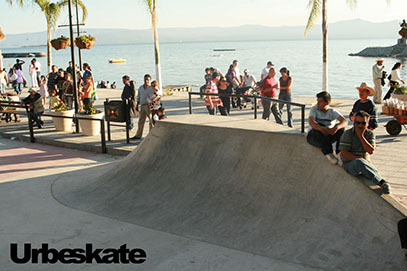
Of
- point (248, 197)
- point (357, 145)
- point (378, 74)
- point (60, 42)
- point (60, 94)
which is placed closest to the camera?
point (357, 145)

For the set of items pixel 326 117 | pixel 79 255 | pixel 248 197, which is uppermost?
pixel 326 117

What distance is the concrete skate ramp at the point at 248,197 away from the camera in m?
6.00

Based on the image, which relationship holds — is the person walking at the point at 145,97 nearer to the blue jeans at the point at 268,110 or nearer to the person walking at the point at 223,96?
the person walking at the point at 223,96

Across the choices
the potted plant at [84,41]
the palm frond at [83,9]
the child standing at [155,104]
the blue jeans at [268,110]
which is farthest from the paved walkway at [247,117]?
the palm frond at [83,9]

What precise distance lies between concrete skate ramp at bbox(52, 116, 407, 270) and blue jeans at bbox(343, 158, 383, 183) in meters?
0.13

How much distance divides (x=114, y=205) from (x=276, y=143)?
303 centimetres

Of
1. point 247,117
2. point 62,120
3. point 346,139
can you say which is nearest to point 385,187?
point 346,139

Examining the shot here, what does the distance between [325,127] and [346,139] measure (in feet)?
1.54

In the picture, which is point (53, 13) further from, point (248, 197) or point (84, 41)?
point (248, 197)

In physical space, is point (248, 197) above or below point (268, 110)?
below

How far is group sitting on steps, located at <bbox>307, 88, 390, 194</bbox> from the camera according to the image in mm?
6344

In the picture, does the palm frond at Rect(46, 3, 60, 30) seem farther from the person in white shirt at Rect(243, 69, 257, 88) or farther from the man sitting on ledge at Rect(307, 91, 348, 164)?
the man sitting on ledge at Rect(307, 91, 348, 164)

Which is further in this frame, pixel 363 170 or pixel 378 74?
pixel 378 74

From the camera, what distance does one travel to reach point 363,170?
6305 mm
